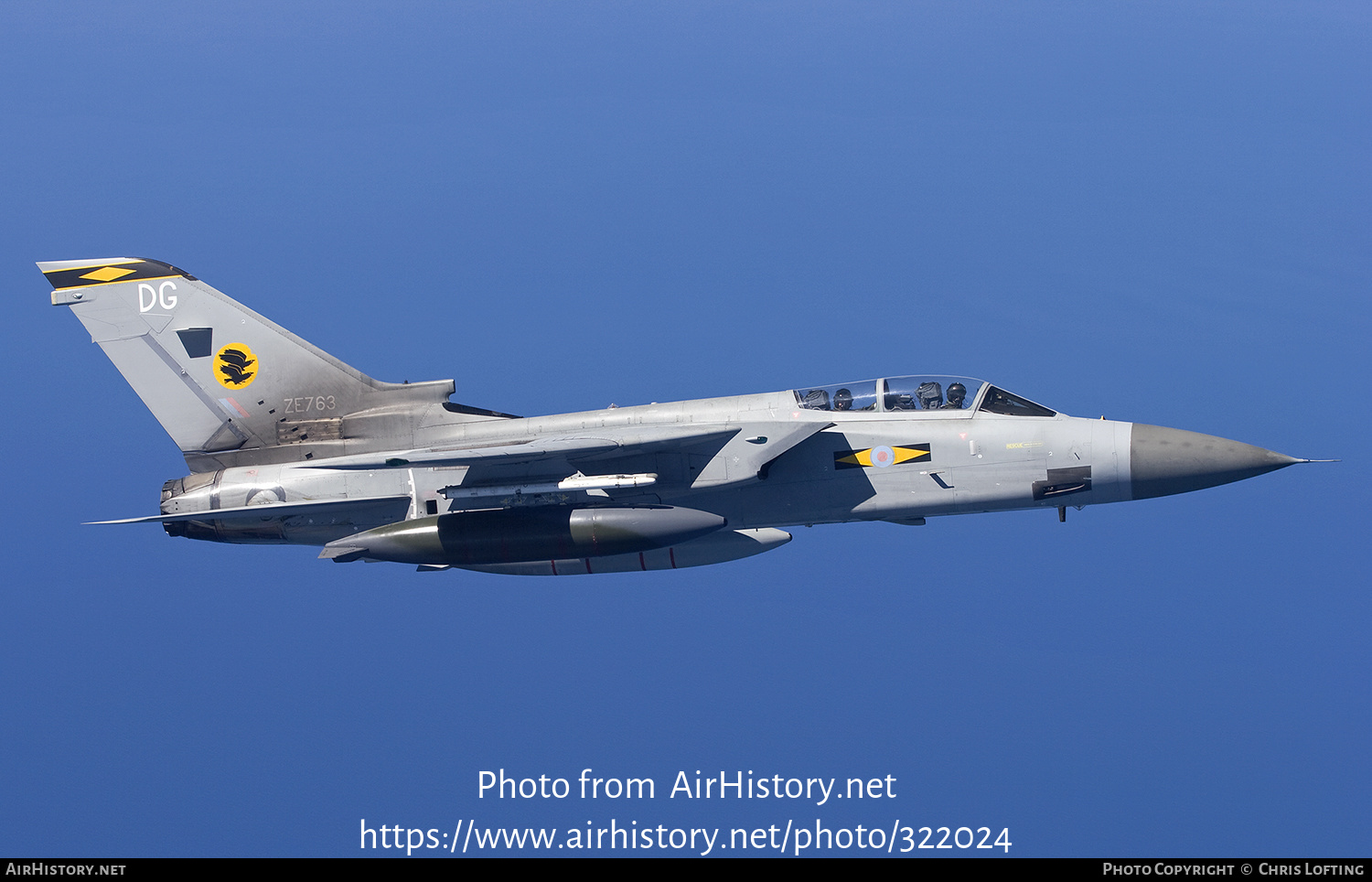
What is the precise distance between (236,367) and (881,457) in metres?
7.69

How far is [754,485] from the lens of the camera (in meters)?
16.9

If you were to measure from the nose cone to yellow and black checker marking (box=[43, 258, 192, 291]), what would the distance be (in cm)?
1119

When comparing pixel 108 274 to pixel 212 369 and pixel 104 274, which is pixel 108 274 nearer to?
pixel 104 274

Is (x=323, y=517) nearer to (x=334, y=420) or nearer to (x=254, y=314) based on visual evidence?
(x=334, y=420)

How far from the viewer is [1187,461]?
16.1 metres

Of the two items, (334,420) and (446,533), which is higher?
(334,420)

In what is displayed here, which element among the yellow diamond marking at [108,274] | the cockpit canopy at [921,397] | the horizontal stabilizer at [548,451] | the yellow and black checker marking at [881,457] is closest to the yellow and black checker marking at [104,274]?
the yellow diamond marking at [108,274]

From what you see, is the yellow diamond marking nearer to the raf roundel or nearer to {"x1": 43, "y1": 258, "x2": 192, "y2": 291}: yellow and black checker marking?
{"x1": 43, "y1": 258, "x2": 192, "y2": 291}: yellow and black checker marking

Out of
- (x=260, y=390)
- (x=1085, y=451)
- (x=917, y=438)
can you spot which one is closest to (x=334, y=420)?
(x=260, y=390)

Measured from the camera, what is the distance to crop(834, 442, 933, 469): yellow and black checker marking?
54.0 ft

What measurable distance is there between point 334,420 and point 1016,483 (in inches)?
308

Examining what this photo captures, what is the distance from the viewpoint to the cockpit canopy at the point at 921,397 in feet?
54.2

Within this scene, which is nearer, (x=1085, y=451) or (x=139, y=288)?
(x=1085, y=451)

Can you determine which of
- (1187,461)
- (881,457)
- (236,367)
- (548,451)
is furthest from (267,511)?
(1187,461)
